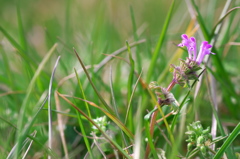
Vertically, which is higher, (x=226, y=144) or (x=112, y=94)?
(x=112, y=94)

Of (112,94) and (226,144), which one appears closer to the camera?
(226,144)

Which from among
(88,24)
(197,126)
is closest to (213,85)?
(197,126)

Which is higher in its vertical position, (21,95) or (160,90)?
(160,90)

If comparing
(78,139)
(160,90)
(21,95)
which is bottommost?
(78,139)

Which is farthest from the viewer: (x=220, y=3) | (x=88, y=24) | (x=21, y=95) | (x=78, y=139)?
(x=220, y=3)

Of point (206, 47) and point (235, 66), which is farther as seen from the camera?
point (235, 66)

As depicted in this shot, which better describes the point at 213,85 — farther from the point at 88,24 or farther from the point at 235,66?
the point at 88,24

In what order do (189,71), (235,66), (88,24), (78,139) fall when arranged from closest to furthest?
1. (189,71)
2. (78,139)
3. (235,66)
4. (88,24)
